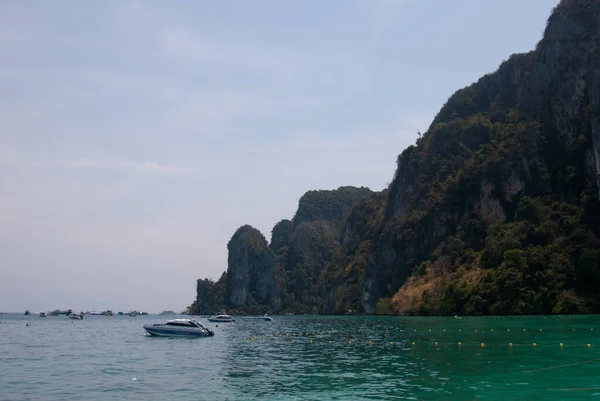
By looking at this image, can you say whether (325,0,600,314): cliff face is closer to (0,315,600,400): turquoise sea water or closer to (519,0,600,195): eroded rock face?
(519,0,600,195): eroded rock face

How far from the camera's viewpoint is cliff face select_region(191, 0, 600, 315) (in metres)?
103

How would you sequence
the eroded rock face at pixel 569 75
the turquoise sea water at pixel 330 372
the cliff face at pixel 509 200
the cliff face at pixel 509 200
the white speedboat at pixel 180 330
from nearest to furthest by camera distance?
the turquoise sea water at pixel 330 372
the white speedboat at pixel 180 330
the cliff face at pixel 509 200
the cliff face at pixel 509 200
the eroded rock face at pixel 569 75

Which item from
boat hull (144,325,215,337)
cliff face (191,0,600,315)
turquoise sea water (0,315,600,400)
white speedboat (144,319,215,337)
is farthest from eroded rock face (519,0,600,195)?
boat hull (144,325,215,337)

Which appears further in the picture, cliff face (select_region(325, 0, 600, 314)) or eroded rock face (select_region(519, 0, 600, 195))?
eroded rock face (select_region(519, 0, 600, 195))

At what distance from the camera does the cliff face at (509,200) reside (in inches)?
4045

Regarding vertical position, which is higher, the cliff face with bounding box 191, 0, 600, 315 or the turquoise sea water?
the cliff face with bounding box 191, 0, 600, 315

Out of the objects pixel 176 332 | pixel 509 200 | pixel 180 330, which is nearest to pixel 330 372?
pixel 180 330

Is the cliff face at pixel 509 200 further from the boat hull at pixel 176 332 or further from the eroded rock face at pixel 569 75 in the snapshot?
the boat hull at pixel 176 332

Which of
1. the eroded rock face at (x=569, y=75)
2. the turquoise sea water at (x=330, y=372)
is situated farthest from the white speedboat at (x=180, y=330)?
the eroded rock face at (x=569, y=75)

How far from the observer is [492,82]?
181 m

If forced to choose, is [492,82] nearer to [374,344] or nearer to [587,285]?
[587,285]

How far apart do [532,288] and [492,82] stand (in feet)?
325

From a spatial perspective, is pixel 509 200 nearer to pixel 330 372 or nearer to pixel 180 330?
pixel 180 330

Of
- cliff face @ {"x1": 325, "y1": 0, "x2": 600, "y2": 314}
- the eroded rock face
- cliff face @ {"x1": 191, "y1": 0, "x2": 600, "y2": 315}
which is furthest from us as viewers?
the eroded rock face
